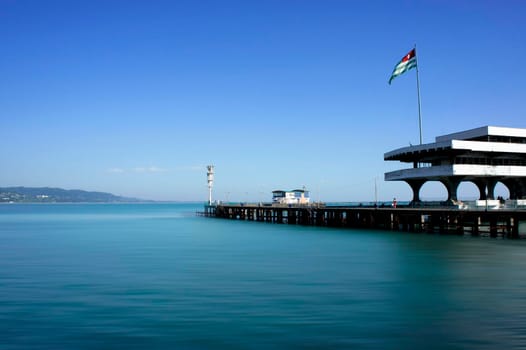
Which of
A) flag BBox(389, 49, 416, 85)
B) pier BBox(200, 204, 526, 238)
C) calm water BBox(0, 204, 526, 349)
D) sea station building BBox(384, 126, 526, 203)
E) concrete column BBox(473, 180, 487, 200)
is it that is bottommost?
calm water BBox(0, 204, 526, 349)

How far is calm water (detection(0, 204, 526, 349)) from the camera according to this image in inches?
578

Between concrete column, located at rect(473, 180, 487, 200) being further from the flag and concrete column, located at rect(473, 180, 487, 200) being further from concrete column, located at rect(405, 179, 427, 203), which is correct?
the flag

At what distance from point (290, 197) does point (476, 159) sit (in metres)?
43.7

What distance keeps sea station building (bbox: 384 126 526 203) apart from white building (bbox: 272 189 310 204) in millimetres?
33365

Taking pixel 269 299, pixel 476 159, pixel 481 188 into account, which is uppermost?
pixel 476 159

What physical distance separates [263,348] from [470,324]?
7370 millimetres

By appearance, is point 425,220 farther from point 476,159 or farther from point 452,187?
point 476,159

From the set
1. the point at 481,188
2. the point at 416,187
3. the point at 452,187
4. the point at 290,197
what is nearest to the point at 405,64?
the point at 452,187

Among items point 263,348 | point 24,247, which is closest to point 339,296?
point 263,348

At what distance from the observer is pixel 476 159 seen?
56.3m

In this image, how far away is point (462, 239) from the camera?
42.6 meters

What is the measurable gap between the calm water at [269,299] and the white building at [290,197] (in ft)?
181

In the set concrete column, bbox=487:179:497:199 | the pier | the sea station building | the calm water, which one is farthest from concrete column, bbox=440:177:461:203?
the calm water

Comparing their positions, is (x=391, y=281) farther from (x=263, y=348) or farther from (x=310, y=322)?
(x=263, y=348)
